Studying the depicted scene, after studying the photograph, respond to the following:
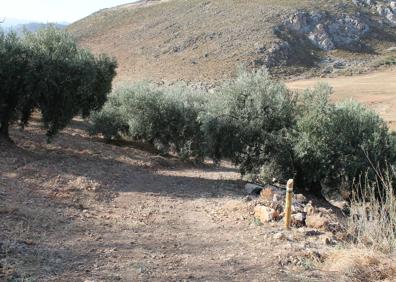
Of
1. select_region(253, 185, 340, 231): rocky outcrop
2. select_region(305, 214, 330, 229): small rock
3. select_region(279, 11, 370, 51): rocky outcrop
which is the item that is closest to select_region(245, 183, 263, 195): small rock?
select_region(253, 185, 340, 231): rocky outcrop

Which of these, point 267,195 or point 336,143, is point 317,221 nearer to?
point 267,195

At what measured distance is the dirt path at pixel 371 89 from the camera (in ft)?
125

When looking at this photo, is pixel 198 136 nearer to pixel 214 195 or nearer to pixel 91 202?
pixel 214 195

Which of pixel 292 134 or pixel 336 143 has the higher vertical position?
pixel 292 134

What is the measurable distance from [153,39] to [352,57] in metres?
24.6

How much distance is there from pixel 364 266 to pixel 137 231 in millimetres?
4017

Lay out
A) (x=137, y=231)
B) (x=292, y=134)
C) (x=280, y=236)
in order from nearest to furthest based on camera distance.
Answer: (x=280, y=236) < (x=137, y=231) < (x=292, y=134)

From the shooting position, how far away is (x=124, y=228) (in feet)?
29.5

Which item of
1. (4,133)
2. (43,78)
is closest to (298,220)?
(43,78)

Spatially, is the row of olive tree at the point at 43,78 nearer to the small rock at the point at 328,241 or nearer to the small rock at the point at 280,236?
the small rock at the point at 280,236

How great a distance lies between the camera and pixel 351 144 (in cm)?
1426

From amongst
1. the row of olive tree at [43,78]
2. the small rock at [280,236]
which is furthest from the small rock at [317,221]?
the row of olive tree at [43,78]

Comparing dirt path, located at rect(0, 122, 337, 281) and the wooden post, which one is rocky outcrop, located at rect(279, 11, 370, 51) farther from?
the wooden post

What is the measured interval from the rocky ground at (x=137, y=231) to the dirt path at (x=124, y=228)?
0.06 ft
